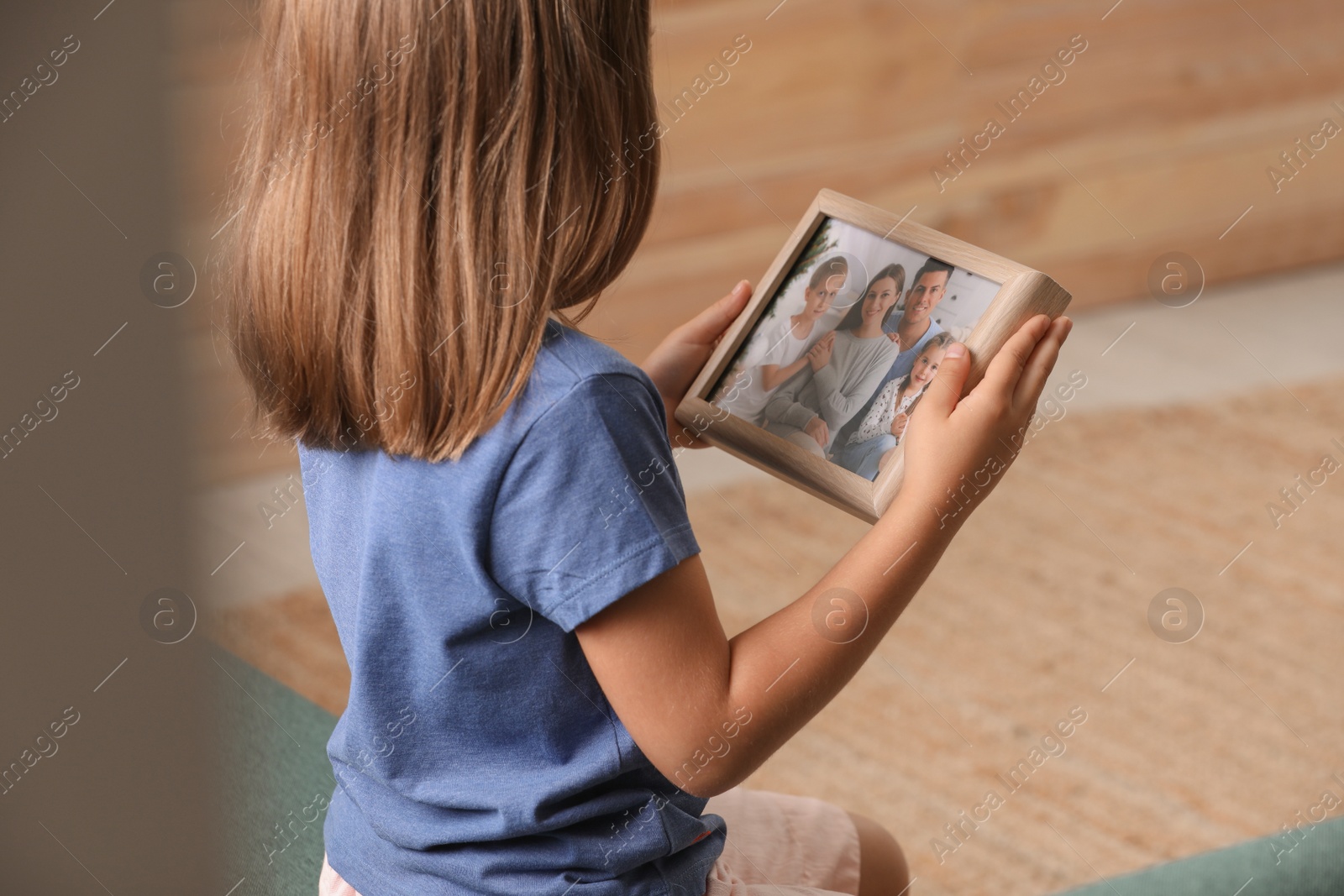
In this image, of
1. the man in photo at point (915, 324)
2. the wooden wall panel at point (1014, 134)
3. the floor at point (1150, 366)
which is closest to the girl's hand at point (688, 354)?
the man in photo at point (915, 324)

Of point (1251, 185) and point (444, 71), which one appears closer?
point (444, 71)

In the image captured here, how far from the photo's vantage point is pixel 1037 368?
0.77m

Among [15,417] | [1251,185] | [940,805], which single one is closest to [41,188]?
[15,417]

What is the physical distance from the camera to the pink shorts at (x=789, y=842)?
2.91 ft

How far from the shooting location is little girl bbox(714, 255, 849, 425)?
2.82 feet

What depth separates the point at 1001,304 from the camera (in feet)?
2.56

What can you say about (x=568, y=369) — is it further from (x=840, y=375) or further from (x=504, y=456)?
(x=840, y=375)

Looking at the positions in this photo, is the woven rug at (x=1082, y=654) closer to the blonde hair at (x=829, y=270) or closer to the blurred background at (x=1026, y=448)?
the blurred background at (x=1026, y=448)

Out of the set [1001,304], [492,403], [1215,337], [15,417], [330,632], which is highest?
[15,417]

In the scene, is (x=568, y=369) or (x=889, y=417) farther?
(x=889, y=417)

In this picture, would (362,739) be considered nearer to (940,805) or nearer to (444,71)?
(444,71)

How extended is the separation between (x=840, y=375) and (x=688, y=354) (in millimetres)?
133

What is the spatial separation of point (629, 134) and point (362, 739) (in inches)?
14.2

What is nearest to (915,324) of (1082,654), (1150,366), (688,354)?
(688,354)
